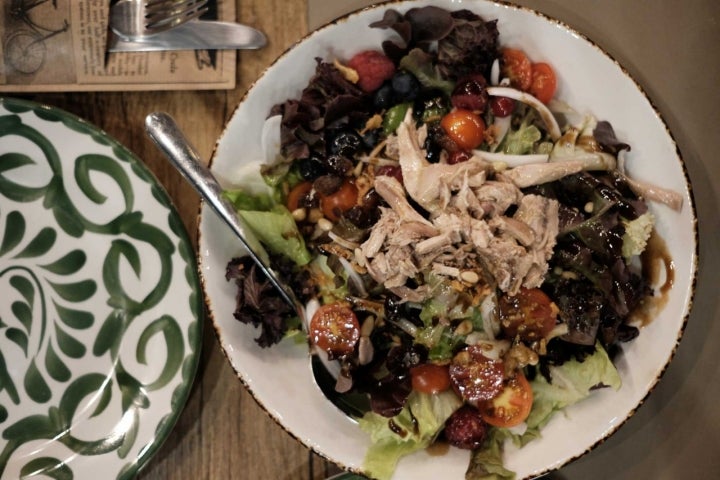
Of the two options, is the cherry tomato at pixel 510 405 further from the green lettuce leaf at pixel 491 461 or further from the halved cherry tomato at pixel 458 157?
the halved cherry tomato at pixel 458 157

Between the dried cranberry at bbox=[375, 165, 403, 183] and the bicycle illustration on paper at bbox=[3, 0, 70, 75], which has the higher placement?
the bicycle illustration on paper at bbox=[3, 0, 70, 75]

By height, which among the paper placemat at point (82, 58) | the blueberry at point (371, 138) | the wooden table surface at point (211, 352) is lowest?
the wooden table surface at point (211, 352)

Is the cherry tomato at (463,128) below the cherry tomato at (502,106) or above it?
below

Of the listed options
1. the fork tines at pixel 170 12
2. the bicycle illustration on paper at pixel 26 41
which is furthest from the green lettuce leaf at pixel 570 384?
the bicycle illustration on paper at pixel 26 41

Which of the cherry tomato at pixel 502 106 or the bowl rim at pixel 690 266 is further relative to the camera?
the cherry tomato at pixel 502 106

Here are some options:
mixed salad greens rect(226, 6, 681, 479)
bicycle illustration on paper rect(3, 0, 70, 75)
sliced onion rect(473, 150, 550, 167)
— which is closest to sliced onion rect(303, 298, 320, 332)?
mixed salad greens rect(226, 6, 681, 479)

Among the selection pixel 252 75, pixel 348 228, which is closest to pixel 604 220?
pixel 348 228

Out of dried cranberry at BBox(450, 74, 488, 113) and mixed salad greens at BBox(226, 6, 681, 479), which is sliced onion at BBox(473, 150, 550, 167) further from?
dried cranberry at BBox(450, 74, 488, 113)
